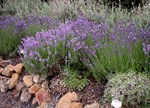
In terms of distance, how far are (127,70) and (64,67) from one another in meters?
0.80

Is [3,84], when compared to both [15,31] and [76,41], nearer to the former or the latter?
[15,31]

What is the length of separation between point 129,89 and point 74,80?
0.73 m

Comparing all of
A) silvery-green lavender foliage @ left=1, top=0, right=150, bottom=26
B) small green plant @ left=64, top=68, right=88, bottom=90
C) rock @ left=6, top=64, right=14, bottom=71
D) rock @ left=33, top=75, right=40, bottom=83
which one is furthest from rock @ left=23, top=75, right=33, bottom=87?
silvery-green lavender foliage @ left=1, top=0, right=150, bottom=26

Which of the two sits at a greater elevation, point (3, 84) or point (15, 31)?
point (15, 31)

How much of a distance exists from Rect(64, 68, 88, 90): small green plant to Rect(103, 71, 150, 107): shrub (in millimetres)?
376

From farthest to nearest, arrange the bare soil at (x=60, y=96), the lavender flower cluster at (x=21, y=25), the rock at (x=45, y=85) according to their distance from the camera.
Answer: the lavender flower cluster at (x=21, y=25)
the rock at (x=45, y=85)
the bare soil at (x=60, y=96)

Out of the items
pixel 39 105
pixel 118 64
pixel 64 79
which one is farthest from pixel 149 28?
pixel 39 105

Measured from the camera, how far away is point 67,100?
10.1 ft

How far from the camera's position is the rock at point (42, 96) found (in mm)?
3357

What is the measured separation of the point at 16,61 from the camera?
4312mm

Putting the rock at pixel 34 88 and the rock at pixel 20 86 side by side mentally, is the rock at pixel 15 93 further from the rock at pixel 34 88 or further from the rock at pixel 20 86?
the rock at pixel 34 88

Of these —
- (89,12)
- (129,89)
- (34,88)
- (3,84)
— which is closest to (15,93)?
(3,84)

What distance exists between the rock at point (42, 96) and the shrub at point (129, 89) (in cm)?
76

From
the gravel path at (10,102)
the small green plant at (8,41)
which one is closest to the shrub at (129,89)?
the gravel path at (10,102)
